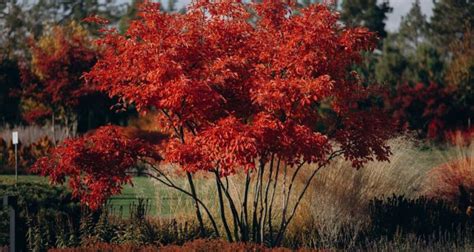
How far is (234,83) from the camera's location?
379 inches

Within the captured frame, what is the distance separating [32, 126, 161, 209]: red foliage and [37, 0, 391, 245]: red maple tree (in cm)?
2

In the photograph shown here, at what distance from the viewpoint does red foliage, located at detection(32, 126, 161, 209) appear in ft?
31.2

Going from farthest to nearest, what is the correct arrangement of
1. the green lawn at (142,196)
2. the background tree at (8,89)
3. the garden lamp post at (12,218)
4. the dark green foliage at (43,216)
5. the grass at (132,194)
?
1. the background tree at (8,89)
2. the grass at (132,194)
3. the green lawn at (142,196)
4. the dark green foliage at (43,216)
5. the garden lamp post at (12,218)

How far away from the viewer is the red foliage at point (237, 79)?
8.89 m

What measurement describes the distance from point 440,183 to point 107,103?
68.2 feet

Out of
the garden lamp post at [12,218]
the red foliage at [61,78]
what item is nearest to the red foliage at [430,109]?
the red foliage at [61,78]

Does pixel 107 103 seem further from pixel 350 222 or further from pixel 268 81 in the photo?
pixel 268 81

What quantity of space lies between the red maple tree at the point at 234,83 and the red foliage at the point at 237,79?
1cm

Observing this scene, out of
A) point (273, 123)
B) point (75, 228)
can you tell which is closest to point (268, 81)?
point (273, 123)

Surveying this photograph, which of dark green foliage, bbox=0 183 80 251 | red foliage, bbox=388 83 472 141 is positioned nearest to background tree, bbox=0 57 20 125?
red foliage, bbox=388 83 472 141

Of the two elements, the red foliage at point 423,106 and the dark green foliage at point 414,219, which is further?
the red foliage at point 423,106

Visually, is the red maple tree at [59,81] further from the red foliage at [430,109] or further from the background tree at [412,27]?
the background tree at [412,27]

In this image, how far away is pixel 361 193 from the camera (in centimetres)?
1305

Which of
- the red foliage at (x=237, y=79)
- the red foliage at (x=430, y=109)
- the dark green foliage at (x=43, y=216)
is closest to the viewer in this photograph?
the red foliage at (x=237, y=79)
